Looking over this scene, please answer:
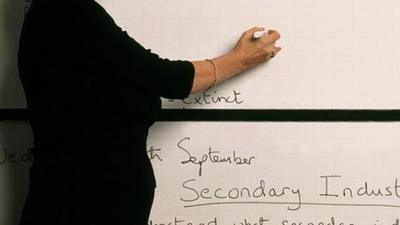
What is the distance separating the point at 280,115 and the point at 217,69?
202 mm

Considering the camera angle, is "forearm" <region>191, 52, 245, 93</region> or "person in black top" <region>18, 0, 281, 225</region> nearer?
"person in black top" <region>18, 0, 281, 225</region>

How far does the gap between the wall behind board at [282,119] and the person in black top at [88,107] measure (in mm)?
181

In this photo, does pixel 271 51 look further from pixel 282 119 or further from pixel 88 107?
pixel 88 107

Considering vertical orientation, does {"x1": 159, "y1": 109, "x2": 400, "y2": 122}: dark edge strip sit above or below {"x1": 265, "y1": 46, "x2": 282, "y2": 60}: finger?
below

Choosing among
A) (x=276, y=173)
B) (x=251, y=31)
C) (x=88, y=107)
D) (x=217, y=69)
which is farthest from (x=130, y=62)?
(x=276, y=173)

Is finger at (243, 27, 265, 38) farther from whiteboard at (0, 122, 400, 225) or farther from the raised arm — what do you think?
whiteboard at (0, 122, 400, 225)

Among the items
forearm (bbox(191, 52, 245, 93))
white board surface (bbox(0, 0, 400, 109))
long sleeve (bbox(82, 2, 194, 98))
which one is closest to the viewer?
long sleeve (bbox(82, 2, 194, 98))

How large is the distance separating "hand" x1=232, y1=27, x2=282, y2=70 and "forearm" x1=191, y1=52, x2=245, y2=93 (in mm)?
14

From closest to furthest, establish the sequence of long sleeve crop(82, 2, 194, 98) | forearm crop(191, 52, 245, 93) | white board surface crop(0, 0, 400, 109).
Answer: long sleeve crop(82, 2, 194, 98), forearm crop(191, 52, 245, 93), white board surface crop(0, 0, 400, 109)

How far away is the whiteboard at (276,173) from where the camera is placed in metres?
1.06

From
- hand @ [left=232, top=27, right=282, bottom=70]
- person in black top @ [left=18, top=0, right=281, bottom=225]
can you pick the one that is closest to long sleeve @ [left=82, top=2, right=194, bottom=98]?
person in black top @ [left=18, top=0, right=281, bottom=225]

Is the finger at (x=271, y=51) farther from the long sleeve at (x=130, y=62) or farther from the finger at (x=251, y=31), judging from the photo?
the long sleeve at (x=130, y=62)

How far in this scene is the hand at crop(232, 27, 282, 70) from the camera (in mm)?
1006

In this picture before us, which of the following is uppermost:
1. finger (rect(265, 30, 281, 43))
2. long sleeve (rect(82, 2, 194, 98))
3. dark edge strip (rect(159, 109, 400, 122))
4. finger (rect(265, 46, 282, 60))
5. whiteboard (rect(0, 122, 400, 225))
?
finger (rect(265, 30, 281, 43))
